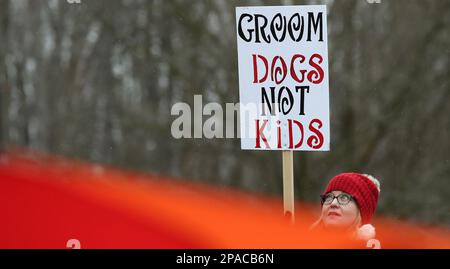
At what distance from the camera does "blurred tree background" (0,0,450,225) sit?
5.21 m

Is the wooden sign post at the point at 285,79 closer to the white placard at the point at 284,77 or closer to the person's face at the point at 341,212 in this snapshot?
the white placard at the point at 284,77

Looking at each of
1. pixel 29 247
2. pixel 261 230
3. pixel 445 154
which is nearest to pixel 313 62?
pixel 261 230

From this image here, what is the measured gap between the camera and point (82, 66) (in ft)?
18.3

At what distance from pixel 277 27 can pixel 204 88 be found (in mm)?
1948

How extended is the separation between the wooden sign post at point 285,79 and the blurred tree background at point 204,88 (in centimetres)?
151

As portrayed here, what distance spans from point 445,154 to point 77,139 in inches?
98.6

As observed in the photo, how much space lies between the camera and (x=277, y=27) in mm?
4129

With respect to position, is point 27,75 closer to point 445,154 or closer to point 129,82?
point 129,82

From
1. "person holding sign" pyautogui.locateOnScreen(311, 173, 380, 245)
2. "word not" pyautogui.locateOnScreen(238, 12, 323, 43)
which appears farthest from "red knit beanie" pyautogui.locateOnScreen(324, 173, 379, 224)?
"word not" pyautogui.locateOnScreen(238, 12, 323, 43)

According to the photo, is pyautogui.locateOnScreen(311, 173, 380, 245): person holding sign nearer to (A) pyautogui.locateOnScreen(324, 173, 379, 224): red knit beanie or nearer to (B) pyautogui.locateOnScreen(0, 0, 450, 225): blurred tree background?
(A) pyautogui.locateOnScreen(324, 173, 379, 224): red knit beanie

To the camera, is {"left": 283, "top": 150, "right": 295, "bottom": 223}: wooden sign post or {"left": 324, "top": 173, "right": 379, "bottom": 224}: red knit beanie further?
{"left": 283, "top": 150, "right": 295, "bottom": 223}: wooden sign post

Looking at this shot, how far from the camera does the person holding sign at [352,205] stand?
3750 mm

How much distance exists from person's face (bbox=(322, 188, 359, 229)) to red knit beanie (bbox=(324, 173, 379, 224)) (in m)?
0.02

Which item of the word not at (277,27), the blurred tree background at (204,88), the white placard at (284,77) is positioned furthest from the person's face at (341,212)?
the blurred tree background at (204,88)
